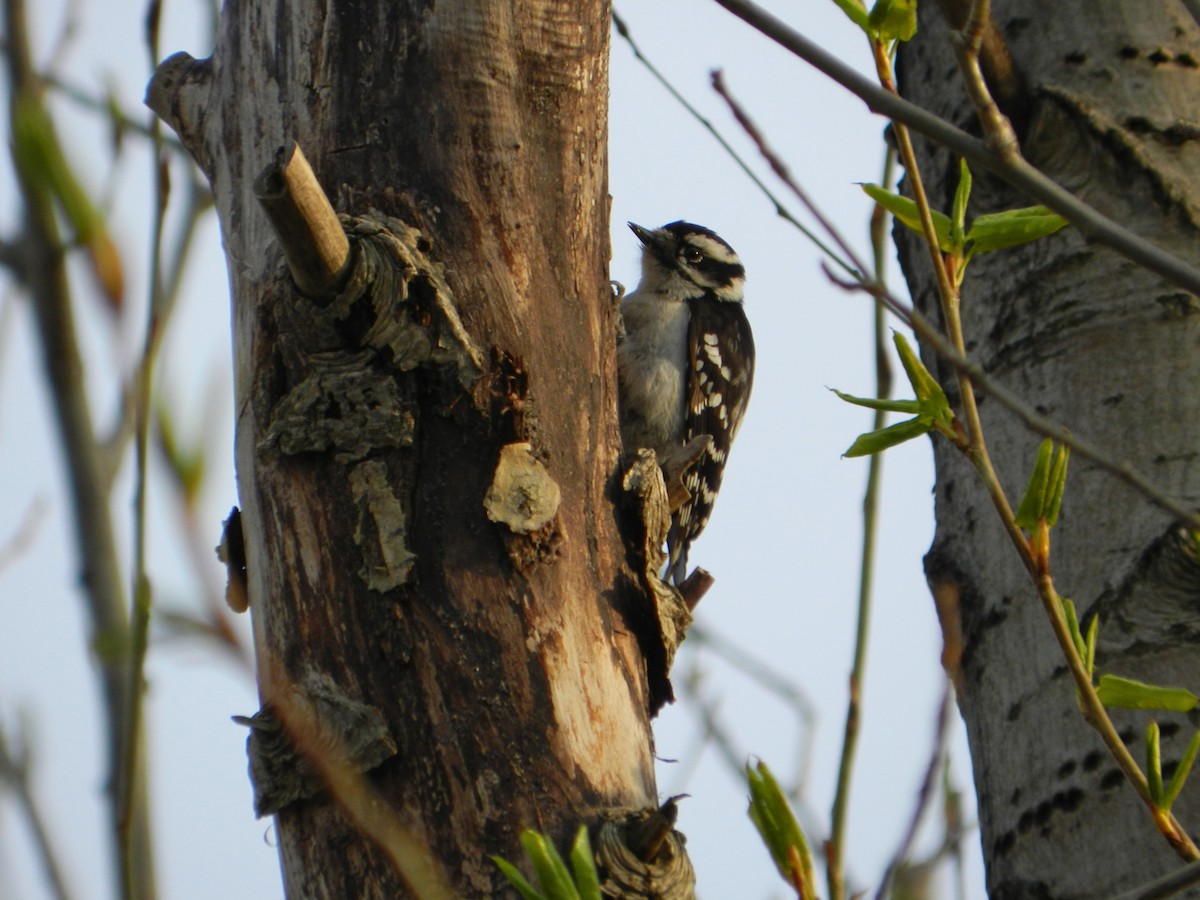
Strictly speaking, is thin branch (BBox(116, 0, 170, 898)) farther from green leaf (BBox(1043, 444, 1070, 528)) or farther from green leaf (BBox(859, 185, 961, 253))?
green leaf (BBox(1043, 444, 1070, 528))

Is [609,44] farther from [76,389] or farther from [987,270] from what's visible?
[76,389]

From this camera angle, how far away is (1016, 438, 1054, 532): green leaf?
1.55 meters

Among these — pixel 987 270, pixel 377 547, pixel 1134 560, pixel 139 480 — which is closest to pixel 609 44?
pixel 987 270

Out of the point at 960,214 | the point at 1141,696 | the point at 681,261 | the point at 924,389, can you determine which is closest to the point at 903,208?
the point at 960,214

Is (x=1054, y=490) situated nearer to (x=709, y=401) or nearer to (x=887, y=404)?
(x=887, y=404)

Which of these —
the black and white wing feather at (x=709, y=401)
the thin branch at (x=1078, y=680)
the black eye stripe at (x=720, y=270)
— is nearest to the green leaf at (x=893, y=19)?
the thin branch at (x=1078, y=680)

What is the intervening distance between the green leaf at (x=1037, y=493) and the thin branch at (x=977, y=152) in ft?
1.27

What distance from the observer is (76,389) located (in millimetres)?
1809

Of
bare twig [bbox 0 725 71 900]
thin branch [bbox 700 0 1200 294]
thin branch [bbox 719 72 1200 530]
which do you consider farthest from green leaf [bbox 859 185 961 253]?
bare twig [bbox 0 725 71 900]

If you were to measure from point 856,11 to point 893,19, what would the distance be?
49mm

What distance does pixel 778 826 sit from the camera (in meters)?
1.38

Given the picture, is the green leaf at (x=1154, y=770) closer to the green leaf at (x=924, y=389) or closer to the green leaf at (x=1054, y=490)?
the green leaf at (x=1054, y=490)

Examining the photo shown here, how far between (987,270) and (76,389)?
177cm

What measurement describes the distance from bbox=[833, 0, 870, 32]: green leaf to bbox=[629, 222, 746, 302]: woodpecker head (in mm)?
4312
